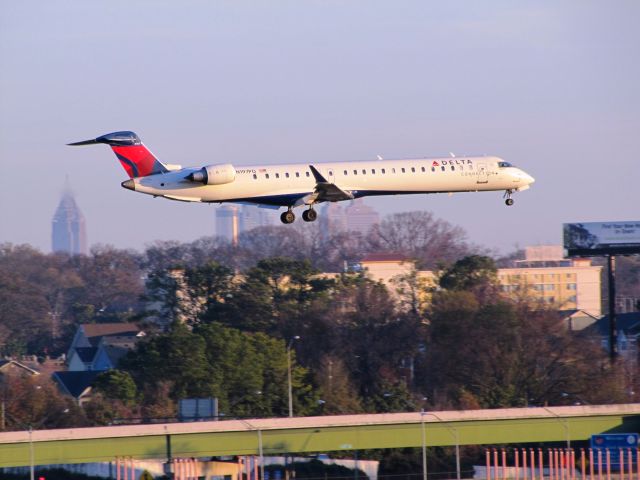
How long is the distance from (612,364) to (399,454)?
23.9 m

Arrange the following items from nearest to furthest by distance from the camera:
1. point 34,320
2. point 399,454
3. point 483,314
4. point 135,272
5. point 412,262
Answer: point 399,454 → point 483,314 → point 412,262 → point 34,320 → point 135,272

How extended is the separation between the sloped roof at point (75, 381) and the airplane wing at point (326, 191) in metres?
47.5

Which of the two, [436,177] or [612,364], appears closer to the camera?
[436,177]

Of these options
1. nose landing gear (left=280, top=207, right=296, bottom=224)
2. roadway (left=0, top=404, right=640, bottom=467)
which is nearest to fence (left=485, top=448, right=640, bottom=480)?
roadway (left=0, top=404, right=640, bottom=467)

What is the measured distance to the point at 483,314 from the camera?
290 ft

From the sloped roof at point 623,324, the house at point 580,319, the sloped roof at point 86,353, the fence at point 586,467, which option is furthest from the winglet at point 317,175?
the house at point 580,319

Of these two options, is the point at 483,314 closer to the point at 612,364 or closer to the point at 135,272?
the point at 612,364

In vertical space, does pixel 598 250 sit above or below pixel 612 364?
above

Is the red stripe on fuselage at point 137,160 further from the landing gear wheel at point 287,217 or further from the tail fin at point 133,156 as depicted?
the landing gear wheel at point 287,217

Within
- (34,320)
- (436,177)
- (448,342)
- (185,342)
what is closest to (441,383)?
(448,342)

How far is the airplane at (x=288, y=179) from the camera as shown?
171 feet

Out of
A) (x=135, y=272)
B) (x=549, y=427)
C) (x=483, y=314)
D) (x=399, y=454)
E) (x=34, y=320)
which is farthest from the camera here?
(x=135, y=272)

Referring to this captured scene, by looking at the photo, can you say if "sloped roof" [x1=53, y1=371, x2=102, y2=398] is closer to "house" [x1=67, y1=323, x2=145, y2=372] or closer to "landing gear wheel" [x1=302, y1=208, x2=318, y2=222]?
"house" [x1=67, y1=323, x2=145, y2=372]

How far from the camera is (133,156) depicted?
5300cm
